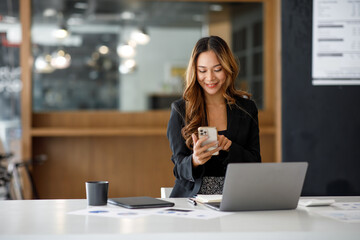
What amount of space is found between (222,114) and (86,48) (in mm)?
3460

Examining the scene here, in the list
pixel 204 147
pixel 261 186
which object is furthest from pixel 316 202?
pixel 204 147

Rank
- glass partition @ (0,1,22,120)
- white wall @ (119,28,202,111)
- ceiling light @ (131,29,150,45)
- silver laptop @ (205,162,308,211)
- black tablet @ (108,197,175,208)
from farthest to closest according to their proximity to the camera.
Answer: ceiling light @ (131,29,150,45) < white wall @ (119,28,202,111) < glass partition @ (0,1,22,120) < black tablet @ (108,197,175,208) < silver laptop @ (205,162,308,211)

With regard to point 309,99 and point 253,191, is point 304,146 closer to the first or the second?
point 309,99

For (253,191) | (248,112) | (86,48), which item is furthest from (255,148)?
(86,48)

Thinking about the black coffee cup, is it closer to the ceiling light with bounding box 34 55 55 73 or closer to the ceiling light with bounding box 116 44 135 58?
the ceiling light with bounding box 34 55 55 73

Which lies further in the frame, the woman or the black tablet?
the woman

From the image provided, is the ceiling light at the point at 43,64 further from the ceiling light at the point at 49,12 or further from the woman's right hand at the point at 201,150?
the woman's right hand at the point at 201,150

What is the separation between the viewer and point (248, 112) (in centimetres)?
252

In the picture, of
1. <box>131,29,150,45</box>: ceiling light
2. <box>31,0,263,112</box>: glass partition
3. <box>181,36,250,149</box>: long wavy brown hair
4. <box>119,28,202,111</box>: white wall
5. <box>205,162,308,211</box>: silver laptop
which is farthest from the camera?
<box>131,29,150,45</box>: ceiling light

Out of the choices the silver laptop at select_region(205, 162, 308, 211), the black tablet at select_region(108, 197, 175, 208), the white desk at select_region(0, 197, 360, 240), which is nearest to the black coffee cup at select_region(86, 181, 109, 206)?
the black tablet at select_region(108, 197, 175, 208)

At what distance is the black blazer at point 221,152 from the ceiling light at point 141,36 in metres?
3.56

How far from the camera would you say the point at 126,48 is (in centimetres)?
589

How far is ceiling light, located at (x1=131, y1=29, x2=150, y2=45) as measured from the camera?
5961mm

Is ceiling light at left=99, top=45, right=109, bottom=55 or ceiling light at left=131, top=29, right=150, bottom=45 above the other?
ceiling light at left=131, top=29, right=150, bottom=45
